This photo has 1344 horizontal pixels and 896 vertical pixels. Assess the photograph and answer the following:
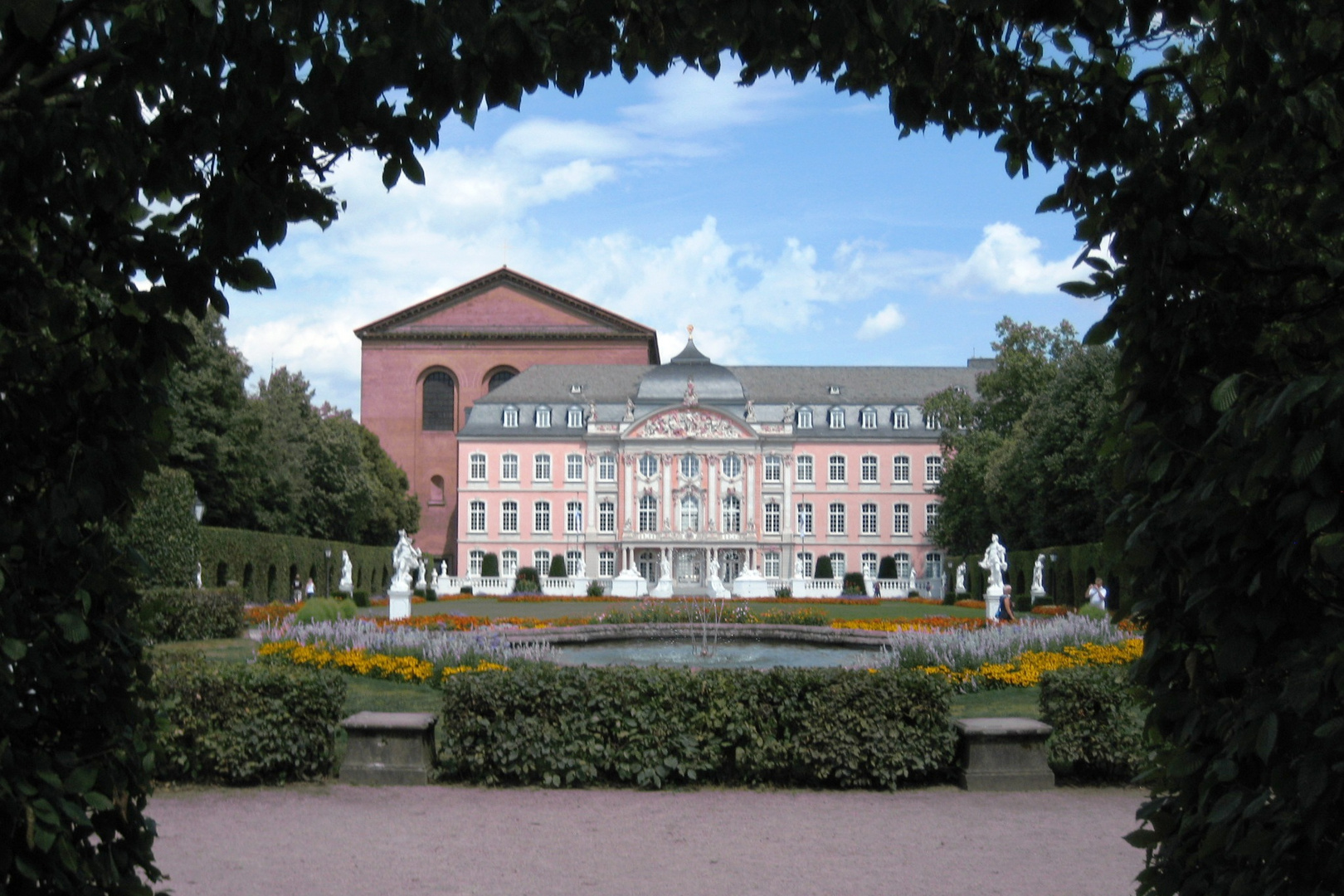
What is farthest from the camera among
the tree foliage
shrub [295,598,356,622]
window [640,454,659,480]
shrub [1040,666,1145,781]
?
window [640,454,659,480]

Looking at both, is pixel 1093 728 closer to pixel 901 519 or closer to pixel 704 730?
pixel 704 730

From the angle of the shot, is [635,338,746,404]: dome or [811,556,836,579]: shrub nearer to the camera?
[811,556,836,579]: shrub

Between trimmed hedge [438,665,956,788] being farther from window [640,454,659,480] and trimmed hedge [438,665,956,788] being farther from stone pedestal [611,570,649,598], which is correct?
window [640,454,659,480]

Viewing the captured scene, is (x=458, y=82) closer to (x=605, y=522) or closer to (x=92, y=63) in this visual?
(x=92, y=63)

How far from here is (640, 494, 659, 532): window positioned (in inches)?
2475

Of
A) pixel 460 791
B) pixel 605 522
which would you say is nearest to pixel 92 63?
pixel 460 791

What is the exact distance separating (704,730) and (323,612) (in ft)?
39.3

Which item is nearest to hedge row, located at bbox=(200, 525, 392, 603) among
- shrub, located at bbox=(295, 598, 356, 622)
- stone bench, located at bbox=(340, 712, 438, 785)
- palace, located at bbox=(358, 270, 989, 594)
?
shrub, located at bbox=(295, 598, 356, 622)

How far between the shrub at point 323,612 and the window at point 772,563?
43729 millimetres

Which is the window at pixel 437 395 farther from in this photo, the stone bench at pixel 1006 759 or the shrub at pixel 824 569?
the stone bench at pixel 1006 759

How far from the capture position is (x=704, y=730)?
8.44 meters

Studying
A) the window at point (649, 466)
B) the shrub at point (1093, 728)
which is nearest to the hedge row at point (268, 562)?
the window at point (649, 466)

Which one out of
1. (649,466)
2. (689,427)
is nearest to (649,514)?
(649,466)

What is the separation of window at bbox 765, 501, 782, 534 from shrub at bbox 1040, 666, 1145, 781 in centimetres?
5510
